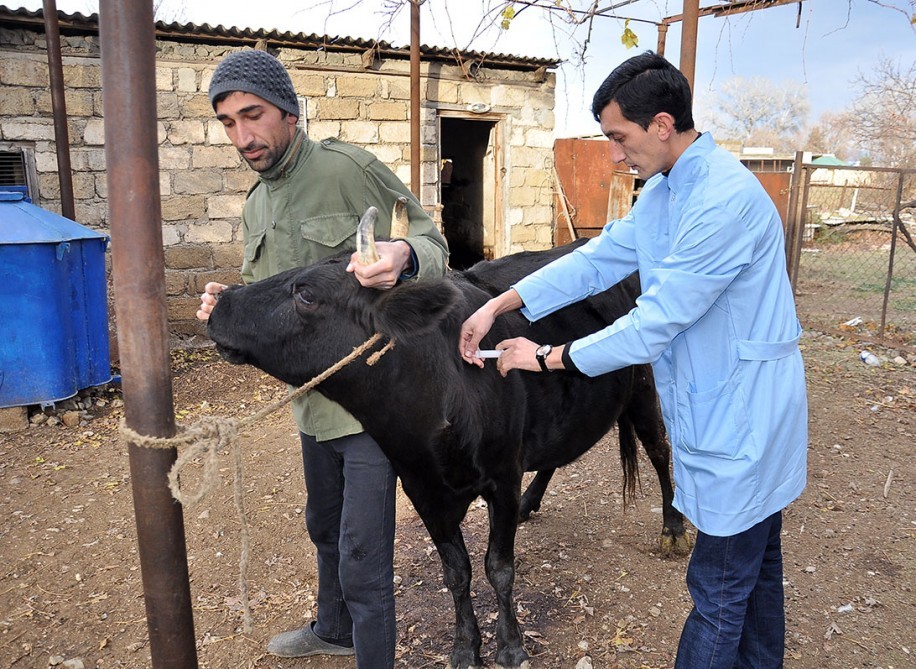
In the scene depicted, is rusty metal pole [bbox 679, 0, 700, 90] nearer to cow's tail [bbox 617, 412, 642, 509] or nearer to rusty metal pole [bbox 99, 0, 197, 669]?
cow's tail [bbox 617, 412, 642, 509]

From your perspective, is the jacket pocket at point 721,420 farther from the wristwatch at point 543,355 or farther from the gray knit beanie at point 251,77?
the gray knit beanie at point 251,77

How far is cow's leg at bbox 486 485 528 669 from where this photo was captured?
282 cm

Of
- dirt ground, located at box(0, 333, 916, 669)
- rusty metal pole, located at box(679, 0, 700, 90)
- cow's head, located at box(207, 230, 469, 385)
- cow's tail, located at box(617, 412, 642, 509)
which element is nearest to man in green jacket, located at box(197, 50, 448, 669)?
cow's head, located at box(207, 230, 469, 385)

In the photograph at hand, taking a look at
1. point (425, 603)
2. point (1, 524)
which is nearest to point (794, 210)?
point (425, 603)

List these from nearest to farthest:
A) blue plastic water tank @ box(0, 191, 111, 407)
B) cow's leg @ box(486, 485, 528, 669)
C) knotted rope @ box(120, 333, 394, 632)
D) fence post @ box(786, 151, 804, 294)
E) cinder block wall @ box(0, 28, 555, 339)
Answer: knotted rope @ box(120, 333, 394, 632), cow's leg @ box(486, 485, 528, 669), blue plastic water tank @ box(0, 191, 111, 407), cinder block wall @ box(0, 28, 555, 339), fence post @ box(786, 151, 804, 294)

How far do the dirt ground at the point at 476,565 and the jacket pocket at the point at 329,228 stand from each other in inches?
71.9

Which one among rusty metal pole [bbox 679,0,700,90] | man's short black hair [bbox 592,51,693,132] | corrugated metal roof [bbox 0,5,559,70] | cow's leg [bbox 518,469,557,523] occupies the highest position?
corrugated metal roof [bbox 0,5,559,70]

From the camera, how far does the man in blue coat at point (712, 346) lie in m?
1.95

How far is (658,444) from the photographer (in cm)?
393

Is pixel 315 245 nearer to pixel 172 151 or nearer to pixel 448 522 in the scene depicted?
pixel 448 522

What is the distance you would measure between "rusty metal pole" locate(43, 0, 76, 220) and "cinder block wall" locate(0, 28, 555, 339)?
293 mm

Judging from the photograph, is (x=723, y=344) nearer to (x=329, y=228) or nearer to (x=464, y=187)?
(x=329, y=228)

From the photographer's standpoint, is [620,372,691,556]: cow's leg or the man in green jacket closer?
the man in green jacket

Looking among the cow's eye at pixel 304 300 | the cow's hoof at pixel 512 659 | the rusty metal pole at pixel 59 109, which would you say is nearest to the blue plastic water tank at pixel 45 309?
the rusty metal pole at pixel 59 109
